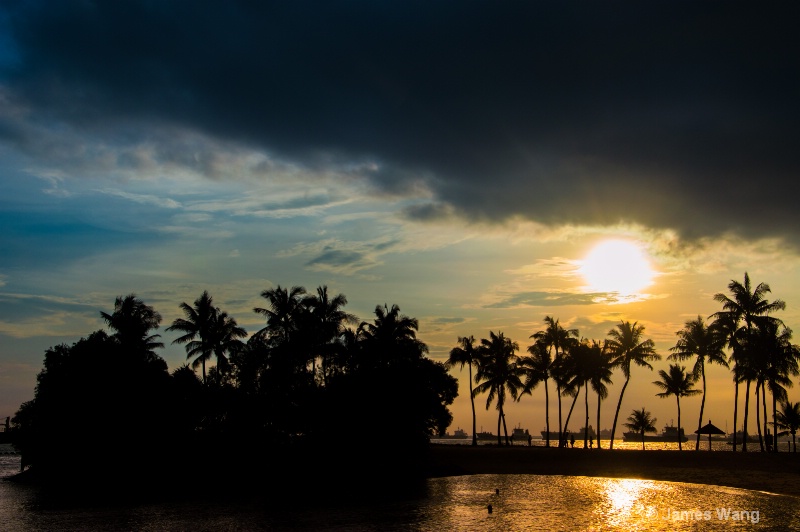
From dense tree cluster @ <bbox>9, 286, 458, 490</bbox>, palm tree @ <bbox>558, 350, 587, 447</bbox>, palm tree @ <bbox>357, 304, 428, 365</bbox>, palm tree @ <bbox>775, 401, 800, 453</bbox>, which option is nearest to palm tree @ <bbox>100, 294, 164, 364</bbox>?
dense tree cluster @ <bbox>9, 286, 458, 490</bbox>

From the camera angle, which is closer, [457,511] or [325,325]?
[457,511]

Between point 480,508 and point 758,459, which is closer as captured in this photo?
point 480,508

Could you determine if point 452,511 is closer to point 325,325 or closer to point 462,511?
point 462,511

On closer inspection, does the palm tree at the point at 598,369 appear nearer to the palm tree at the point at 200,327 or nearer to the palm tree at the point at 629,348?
the palm tree at the point at 629,348

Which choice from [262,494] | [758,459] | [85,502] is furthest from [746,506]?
[85,502]

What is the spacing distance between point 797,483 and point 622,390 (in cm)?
3615

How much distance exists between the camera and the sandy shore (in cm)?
3800

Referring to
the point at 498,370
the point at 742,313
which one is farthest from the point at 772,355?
the point at 498,370

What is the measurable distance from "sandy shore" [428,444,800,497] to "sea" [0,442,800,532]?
293cm

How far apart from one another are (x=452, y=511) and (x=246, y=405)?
2720 centimetres

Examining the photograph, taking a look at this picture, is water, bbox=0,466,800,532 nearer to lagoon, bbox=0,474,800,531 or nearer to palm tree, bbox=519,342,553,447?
lagoon, bbox=0,474,800,531

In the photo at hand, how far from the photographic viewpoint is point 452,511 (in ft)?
97.4

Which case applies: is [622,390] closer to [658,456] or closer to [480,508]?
[658,456]

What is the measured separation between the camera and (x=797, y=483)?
114ft
